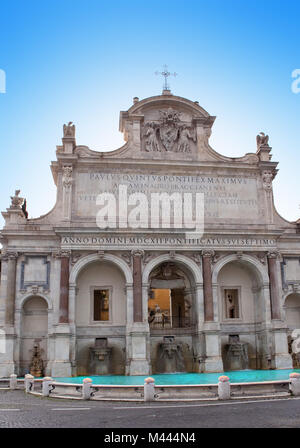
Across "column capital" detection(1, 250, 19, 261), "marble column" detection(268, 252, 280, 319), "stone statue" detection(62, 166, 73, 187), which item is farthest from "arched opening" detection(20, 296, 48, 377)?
"marble column" detection(268, 252, 280, 319)

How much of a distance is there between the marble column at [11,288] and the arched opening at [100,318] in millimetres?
3872

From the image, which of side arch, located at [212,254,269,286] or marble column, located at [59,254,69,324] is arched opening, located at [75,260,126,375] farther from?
side arch, located at [212,254,269,286]

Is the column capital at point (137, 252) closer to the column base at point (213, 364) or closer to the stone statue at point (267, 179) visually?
the column base at point (213, 364)

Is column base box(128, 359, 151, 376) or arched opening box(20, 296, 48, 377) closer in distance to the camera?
column base box(128, 359, 151, 376)

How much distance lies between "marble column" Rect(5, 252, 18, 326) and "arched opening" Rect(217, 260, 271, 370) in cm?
1305

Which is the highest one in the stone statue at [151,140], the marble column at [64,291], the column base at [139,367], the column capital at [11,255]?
the stone statue at [151,140]

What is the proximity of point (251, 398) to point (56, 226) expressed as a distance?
1712cm

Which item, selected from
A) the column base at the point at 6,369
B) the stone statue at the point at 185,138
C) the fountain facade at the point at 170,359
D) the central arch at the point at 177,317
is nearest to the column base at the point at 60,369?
the column base at the point at 6,369

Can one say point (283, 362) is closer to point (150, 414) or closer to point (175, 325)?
point (175, 325)

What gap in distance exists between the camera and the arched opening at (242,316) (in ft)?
101

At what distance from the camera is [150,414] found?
45.1 feet

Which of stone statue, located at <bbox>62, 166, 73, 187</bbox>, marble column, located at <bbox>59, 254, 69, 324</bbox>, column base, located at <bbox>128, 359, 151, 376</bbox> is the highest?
stone statue, located at <bbox>62, 166, 73, 187</bbox>

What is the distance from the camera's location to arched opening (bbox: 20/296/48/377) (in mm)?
29578

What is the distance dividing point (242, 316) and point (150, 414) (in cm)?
1951
